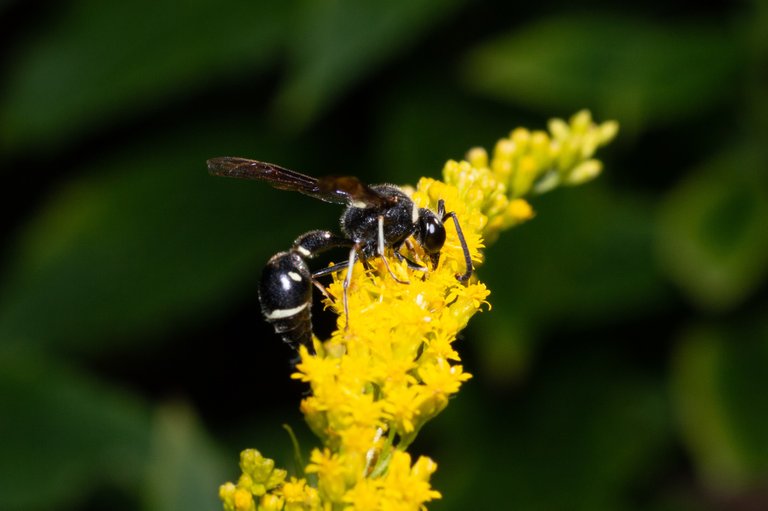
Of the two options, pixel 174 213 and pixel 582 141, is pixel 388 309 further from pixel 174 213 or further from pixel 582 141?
pixel 174 213

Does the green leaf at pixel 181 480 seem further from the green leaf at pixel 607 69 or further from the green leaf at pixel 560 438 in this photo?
the green leaf at pixel 607 69

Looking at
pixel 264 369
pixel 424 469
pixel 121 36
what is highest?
pixel 121 36

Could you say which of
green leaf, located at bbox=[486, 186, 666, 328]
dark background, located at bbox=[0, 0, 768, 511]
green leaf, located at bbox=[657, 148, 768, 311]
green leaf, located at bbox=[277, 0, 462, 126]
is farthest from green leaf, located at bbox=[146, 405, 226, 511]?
green leaf, located at bbox=[657, 148, 768, 311]

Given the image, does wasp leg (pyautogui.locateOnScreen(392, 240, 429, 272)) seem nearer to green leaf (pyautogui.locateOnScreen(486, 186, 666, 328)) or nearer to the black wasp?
the black wasp

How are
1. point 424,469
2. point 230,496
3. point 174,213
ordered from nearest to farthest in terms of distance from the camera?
point 424,469
point 230,496
point 174,213

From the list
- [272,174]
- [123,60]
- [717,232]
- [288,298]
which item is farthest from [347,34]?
[288,298]

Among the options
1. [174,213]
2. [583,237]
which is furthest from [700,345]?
[174,213]
